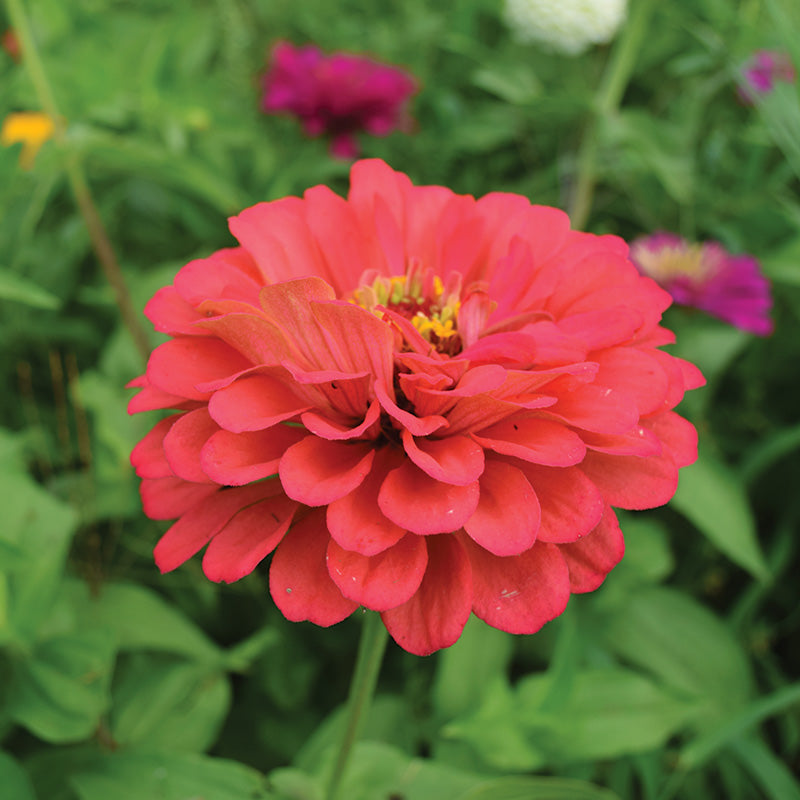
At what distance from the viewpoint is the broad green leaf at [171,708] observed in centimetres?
60

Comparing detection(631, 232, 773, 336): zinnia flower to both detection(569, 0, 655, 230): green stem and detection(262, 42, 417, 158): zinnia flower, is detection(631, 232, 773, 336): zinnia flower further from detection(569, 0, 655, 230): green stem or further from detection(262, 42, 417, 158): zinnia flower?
detection(262, 42, 417, 158): zinnia flower

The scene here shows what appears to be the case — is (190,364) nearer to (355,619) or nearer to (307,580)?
A: (307,580)

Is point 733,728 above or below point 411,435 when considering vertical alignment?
below

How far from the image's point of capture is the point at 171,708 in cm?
62

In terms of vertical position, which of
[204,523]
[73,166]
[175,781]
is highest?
[204,523]

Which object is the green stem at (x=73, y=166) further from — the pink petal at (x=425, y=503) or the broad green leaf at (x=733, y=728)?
the broad green leaf at (x=733, y=728)

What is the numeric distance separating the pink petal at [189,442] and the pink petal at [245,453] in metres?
0.02

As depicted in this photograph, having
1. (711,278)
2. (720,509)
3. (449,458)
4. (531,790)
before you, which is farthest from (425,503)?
(711,278)

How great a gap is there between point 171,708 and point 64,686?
14 cm

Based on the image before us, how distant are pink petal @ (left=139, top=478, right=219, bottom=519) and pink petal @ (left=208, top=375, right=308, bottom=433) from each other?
2.2 inches

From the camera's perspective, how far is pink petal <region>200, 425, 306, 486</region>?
1.00 feet

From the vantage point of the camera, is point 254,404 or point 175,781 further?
point 175,781

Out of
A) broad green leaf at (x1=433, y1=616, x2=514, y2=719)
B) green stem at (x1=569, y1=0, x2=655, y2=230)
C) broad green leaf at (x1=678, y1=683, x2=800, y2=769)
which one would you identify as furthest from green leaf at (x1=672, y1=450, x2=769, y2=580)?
green stem at (x1=569, y1=0, x2=655, y2=230)

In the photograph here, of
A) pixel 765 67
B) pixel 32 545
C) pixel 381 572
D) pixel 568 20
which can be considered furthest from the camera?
pixel 765 67
